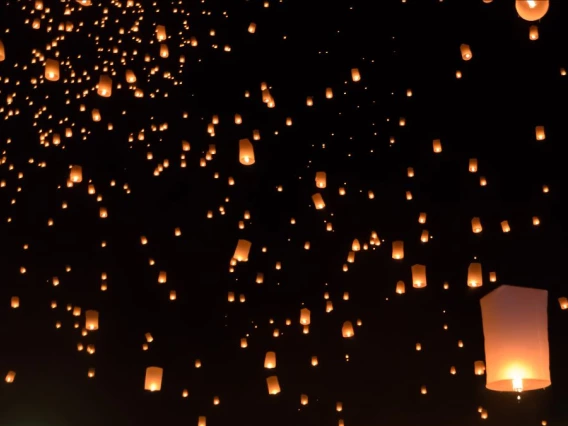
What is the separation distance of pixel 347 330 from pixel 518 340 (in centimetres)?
272

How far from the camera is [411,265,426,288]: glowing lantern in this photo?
5227 millimetres

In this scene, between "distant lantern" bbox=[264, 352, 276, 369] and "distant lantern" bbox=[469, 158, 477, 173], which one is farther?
"distant lantern" bbox=[469, 158, 477, 173]

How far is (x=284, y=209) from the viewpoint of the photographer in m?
5.95

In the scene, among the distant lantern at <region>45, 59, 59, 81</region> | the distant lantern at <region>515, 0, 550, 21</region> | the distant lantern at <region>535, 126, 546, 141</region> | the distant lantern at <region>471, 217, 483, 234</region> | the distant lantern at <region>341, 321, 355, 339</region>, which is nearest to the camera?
the distant lantern at <region>515, 0, 550, 21</region>

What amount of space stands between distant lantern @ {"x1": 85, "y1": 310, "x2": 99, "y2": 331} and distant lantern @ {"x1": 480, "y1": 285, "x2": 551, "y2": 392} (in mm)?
3254

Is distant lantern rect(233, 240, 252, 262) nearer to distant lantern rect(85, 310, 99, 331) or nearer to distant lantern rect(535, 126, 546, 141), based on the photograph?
distant lantern rect(85, 310, 99, 331)

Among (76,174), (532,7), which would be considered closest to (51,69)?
(76,174)

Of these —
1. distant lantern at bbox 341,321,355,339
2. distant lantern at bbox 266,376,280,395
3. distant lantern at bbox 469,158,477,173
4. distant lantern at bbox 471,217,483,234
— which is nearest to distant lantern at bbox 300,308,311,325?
distant lantern at bbox 341,321,355,339

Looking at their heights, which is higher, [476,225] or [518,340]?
[476,225]

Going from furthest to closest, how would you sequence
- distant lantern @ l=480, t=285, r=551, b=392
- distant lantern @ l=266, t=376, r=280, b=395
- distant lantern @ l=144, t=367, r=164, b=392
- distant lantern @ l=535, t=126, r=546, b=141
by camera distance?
distant lantern @ l=535, t=126, r=546, b=141 < distant lantern @ l=266, t=376, r=280, b=395 < distant lantern @ l=144, t=367, r=164, b=392 < distant lantern @ l=480, t=285, r=551, b=392

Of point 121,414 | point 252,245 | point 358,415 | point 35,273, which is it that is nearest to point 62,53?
point 35,273

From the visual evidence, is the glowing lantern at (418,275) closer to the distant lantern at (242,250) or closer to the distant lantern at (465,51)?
the distant lantern at (242,250)

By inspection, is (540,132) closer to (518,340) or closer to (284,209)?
(284,209)

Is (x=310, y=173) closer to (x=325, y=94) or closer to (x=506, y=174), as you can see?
(x=325, y=94)
